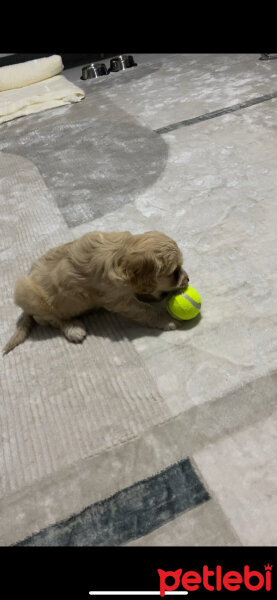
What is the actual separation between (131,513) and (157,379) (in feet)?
2.39

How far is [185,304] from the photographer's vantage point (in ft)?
7.88

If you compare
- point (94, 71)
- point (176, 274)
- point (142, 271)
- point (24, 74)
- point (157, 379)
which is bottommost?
point (157, 379)

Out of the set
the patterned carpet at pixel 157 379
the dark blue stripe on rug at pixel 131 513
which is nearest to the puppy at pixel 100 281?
the patterned carpet at pixel 157 379

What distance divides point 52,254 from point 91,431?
3.80 feet

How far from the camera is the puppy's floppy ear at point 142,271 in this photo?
7.10ft

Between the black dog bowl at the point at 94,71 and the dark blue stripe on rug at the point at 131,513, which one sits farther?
the black dog bowl at the point at 94,71

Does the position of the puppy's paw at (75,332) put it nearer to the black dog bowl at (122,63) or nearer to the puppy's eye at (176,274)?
the puppy's eye at (176,274)

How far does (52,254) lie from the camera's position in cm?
257

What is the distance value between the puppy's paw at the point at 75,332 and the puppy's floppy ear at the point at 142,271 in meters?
0.52

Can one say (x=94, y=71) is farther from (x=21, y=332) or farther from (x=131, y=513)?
(x=131, y=513)

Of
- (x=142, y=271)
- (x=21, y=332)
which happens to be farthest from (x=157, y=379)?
(x=21, y=332)

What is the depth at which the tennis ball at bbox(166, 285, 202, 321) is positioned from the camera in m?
2.41
